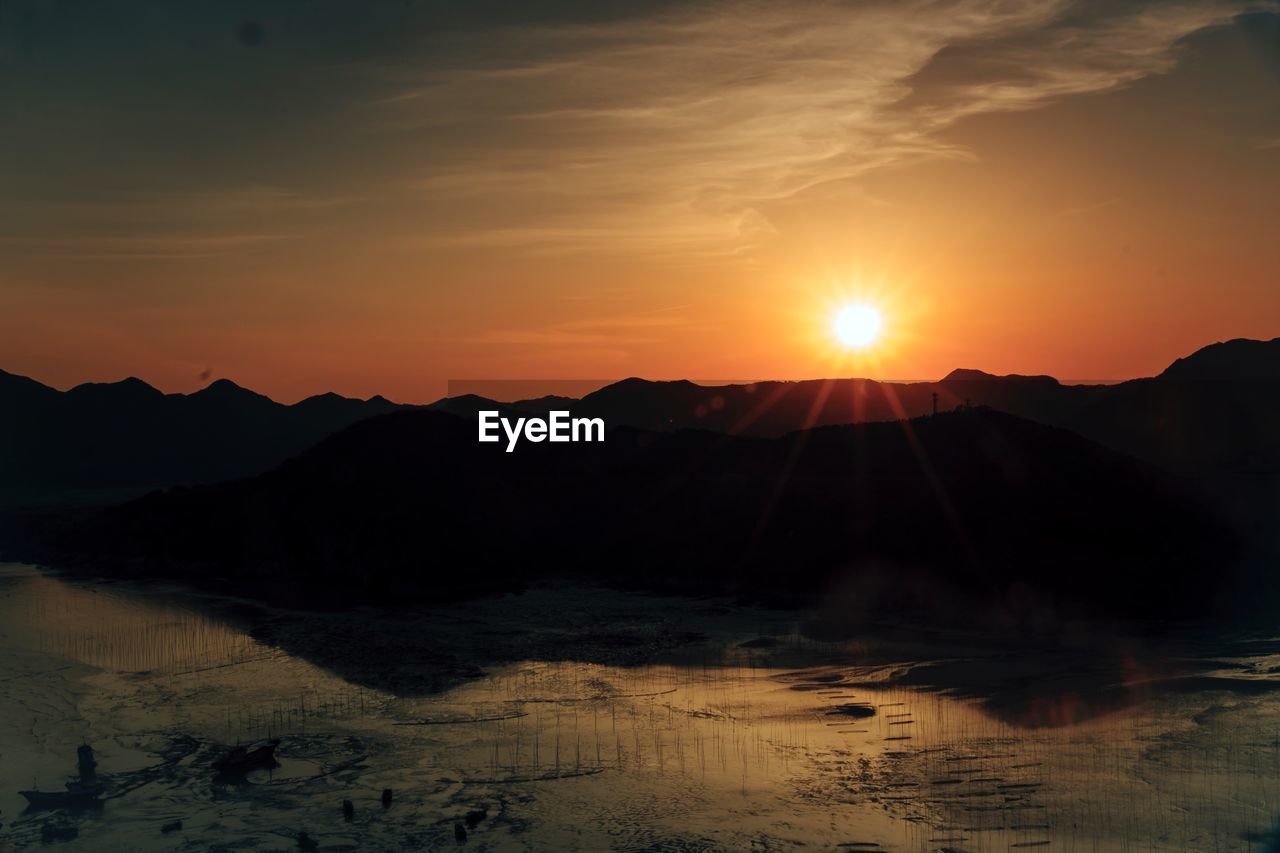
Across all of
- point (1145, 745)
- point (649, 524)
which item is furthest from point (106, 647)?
point (1145, 745)

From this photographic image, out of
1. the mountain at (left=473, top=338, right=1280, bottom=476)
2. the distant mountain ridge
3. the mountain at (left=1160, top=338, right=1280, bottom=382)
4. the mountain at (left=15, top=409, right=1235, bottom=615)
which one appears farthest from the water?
the mountain at (left=1160, top=338, right=1280, bottom=382)

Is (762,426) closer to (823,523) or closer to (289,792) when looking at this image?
(823,523)

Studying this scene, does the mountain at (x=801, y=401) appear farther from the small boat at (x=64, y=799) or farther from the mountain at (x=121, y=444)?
the small boat at (x=64, y=799)

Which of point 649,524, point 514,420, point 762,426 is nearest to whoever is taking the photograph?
point 649,524

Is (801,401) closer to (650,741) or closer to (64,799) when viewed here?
(650,741)

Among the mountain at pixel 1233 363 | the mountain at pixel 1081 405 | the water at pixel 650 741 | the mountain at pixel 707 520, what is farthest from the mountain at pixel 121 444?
the mountain at pixel 1233 363
